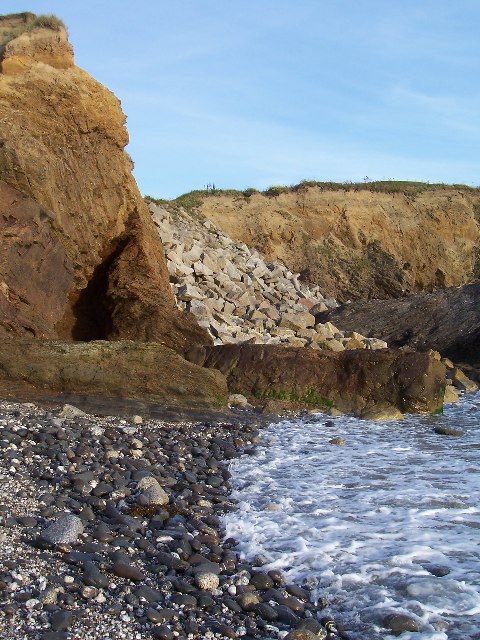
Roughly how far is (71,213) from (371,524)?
29.3 feet

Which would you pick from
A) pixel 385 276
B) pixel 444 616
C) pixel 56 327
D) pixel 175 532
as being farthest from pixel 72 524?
pixel 385 276

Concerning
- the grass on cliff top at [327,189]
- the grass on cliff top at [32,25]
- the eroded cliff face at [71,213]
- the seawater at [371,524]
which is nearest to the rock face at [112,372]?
the eroded cliff face at [71,213]

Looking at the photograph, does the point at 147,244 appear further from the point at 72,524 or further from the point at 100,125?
the point at 72,524

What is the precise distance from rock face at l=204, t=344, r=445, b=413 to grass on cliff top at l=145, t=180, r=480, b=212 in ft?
58.6

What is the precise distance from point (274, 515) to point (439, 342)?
1604 centimetres

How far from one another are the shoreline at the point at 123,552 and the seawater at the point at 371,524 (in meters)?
0.23

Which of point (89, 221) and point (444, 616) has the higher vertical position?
point (89, 221)

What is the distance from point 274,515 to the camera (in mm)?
5387

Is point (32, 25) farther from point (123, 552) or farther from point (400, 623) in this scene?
point (400, 623)

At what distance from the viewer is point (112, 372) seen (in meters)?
9.14

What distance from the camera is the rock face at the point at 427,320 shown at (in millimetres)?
19906

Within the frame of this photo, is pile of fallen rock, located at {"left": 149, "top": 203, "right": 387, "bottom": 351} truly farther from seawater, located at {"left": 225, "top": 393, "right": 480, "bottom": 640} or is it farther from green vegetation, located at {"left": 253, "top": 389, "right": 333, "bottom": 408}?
seawater, located at {"left": 225, "top": 393, "right": 480, "bottom": 640}

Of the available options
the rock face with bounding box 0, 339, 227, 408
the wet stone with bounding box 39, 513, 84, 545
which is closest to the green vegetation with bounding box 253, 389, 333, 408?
the rock face with bounding box 0, 339, 227, 408

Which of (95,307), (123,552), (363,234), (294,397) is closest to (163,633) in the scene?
(123,552)
